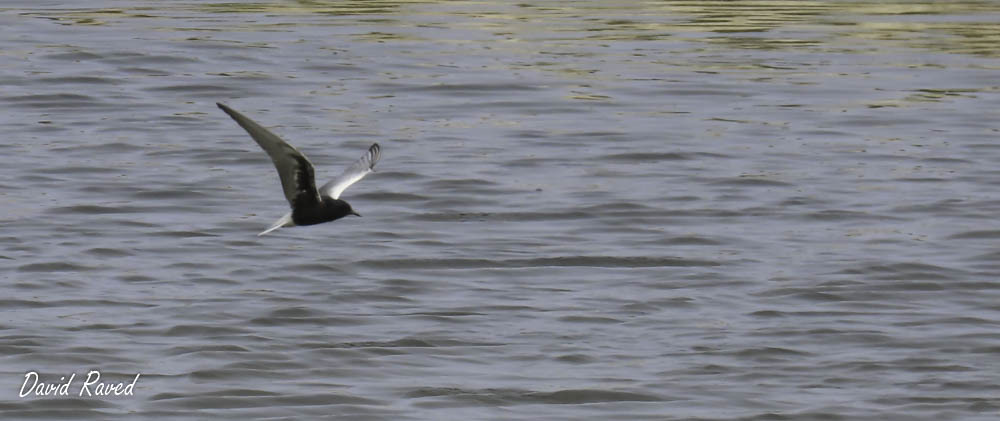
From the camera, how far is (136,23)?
824 inches

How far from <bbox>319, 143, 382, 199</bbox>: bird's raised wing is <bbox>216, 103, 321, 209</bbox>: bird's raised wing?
1.30 ft

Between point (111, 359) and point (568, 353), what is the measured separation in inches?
78.9

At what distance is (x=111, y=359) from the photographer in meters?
9.18

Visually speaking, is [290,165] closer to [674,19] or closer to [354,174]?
[354,174]

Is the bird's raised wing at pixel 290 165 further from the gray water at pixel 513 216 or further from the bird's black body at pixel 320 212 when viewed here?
the gray water at pixel 513 216

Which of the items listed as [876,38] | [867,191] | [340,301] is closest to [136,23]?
[876,38]

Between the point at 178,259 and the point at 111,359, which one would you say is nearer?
the point at 111,359

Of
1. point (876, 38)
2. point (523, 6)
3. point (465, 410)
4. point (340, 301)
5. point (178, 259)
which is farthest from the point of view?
point (523, 6)

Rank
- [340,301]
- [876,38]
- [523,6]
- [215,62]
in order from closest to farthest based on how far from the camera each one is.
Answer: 1. [340,301]
2. [215,62]
3. [876,38]
4. [523,6]

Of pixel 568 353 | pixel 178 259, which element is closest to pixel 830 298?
pixel 568 353

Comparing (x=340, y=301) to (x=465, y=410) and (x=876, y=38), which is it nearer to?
(x=465, y=410)

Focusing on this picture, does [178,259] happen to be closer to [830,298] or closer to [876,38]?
[830,298]

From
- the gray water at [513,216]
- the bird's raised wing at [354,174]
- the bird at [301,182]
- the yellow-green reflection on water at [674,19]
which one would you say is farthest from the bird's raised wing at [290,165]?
the yellow-green reflection on water at [674,19]

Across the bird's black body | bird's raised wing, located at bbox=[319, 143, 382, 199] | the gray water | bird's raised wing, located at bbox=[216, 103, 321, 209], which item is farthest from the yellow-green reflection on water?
bird's raised wing, located at bbox=[216, 103, 321, 209]
